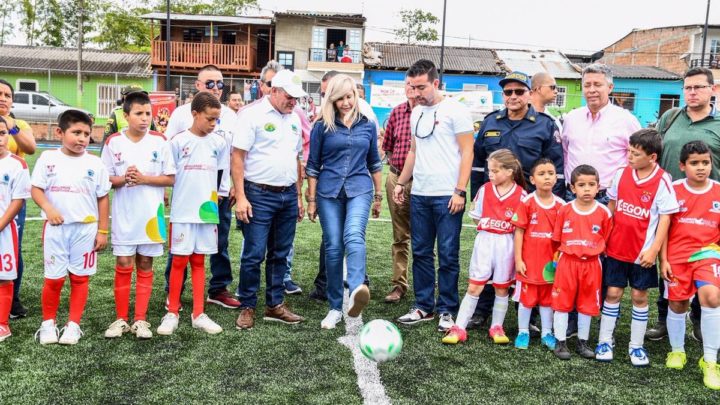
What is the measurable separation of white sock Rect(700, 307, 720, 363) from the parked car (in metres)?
27.7

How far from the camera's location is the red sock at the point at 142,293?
15.5 ft

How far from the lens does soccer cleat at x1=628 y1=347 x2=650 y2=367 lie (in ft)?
14.2

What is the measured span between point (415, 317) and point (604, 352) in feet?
5.05

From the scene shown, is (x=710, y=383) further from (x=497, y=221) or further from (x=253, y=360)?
(x=253, y=360)

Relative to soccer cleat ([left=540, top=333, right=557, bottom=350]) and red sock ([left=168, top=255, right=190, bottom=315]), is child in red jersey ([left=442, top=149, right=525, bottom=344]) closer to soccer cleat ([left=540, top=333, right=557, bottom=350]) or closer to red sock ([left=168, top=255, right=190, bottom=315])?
soccer cleat ([left=540, top=333, right=557, bottom=350])

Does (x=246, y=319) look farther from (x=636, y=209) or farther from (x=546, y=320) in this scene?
(x=636, y=209)

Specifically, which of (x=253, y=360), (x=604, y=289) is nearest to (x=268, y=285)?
(x=253, y=360)

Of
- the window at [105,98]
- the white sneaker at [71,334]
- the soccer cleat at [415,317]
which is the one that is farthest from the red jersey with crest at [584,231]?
the window at [105,98]

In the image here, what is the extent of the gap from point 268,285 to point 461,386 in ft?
6.55

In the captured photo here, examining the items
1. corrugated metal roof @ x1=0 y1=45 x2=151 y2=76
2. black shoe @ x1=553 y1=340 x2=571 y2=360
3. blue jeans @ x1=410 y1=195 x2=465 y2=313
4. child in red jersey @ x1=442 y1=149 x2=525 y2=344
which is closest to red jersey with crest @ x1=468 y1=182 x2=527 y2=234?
child in red jersey @ x1=442 y1=149 x2=525 y2=344

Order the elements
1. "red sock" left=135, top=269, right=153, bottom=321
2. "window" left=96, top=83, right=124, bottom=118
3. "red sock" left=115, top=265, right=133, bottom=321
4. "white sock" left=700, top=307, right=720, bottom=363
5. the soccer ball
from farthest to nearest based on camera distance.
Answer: "window" left=96, top=83, right=124, bottom=118 → "red sock" left=135, top=269, right=153, bottom=321 → "red sock" left=115, top=265, right=133, bottom=321 → "white sock" left=700, top=307, right=720, bottom=363 → the soccer ball

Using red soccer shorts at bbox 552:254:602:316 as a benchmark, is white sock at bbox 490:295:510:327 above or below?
below

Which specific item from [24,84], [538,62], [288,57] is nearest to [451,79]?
[538,62]

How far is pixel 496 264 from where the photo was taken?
15.6 feet
